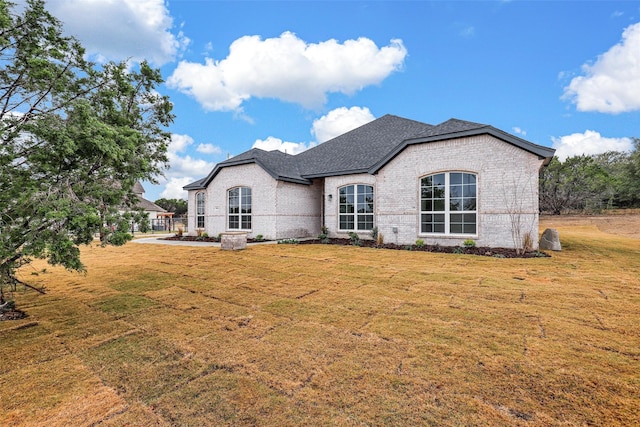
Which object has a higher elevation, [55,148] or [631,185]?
[631,185]

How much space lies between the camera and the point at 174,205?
4816 cm

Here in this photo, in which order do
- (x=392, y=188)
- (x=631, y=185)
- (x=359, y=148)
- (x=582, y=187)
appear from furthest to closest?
(x=631, y=185), (x=582, y=187), (x=359, y=148), (x=392, y=188)

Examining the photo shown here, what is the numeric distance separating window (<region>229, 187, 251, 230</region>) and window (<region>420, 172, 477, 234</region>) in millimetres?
9748

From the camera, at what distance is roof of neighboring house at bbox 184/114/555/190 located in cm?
1209

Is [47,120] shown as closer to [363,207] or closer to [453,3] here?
[363,207]

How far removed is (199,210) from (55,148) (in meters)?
17.5

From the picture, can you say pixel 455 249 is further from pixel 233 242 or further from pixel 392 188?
pixel 233 242

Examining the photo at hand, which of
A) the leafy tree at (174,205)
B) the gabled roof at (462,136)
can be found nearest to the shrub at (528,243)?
the gabled roof at (462,136)

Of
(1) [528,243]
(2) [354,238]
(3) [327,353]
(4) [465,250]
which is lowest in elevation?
(3) [327,353]

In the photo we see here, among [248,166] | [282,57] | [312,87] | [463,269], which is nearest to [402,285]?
[463,269]

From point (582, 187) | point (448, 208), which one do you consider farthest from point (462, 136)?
point (582, 187)

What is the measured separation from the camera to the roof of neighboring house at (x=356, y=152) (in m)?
12.1

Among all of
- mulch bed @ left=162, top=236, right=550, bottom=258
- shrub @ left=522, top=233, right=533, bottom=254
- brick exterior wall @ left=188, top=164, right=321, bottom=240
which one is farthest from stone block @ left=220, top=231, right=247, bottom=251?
shrub @ left=522, top=233, right=533, bottom=254

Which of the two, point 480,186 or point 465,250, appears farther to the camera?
point 480,186
